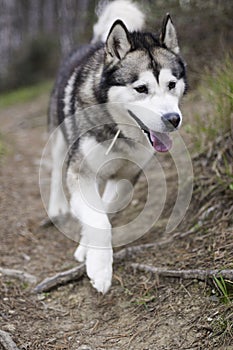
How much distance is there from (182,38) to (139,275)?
4.81 m

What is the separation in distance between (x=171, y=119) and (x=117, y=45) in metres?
0.70

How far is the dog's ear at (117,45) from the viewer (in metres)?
3.01

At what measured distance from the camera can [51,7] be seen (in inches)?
871

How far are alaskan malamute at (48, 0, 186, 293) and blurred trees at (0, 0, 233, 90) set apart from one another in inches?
75.4

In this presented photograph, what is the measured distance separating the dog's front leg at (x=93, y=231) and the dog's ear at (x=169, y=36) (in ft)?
3.52

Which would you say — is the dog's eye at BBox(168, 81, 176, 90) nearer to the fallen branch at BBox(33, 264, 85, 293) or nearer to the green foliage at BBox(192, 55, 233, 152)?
the green foliage at BBox(192, 55, 233, 152)

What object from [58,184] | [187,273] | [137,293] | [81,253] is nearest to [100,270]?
[137,293]

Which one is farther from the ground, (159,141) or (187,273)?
(159,141)

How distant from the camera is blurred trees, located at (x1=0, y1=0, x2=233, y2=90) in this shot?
615cm

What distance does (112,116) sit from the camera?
3.18 meters

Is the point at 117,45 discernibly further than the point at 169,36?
No

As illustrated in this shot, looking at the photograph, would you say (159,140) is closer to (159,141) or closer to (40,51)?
(159,141)

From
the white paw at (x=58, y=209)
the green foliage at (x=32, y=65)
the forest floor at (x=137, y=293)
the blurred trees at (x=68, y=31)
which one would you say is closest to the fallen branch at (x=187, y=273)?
Result: the forest floor at (x=137, y=293)

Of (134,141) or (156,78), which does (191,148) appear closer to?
(134,141)
